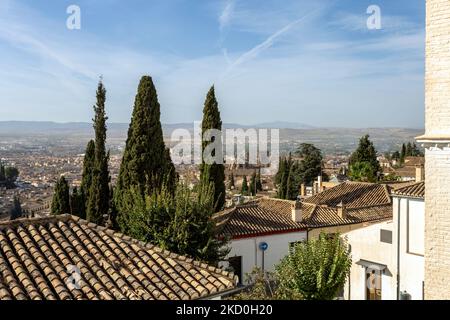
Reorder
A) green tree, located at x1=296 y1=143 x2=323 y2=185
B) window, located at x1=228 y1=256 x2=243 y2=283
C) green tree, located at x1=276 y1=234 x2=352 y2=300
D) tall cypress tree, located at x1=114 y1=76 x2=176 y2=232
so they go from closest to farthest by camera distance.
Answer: green tree, located at x1=276 y1=234 x2=352 y2=300 → window, located at x1=228 y1=256 x2=243 y2=283 → tall cypress tree, located at x1=114 y1=76 x2=176 y2=232 → green tree, located at x1=296 y1=143 x2=323 y2=185

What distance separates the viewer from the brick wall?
6898mm

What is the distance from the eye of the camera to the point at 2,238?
6039 millimetres

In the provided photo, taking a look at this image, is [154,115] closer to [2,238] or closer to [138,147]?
[138,147]

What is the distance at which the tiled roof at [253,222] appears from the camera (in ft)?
46.9

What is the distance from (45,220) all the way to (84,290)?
2026mm

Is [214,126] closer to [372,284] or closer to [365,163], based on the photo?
[372,284]

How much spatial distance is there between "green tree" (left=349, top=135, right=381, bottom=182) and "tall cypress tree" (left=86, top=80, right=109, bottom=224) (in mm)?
22088

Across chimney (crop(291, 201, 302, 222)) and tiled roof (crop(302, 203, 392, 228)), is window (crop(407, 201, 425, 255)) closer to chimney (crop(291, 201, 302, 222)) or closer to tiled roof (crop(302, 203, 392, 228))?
tiled roof (crop(302, 203, 392, 228))

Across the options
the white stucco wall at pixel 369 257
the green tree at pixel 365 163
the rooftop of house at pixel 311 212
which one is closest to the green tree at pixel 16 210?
the rooftop of house at pixel 311 212

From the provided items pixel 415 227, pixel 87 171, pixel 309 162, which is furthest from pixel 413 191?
pixel 309 162

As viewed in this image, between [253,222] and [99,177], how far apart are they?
7038mm

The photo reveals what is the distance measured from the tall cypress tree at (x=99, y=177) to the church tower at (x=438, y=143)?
1352 cm

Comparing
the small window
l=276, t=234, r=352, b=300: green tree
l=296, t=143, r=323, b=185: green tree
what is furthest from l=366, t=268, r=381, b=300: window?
l=296, t=143, r=323, b=185: green tree
